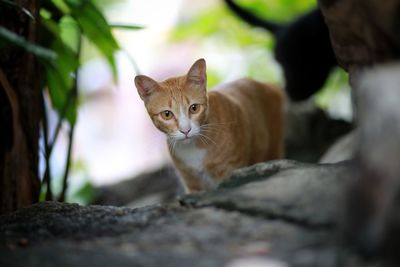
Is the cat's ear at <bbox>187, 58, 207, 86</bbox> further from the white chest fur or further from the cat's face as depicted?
the white chest fur

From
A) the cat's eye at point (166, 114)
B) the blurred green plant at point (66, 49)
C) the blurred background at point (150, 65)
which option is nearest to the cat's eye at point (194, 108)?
the cat's eye at point (166, 114)

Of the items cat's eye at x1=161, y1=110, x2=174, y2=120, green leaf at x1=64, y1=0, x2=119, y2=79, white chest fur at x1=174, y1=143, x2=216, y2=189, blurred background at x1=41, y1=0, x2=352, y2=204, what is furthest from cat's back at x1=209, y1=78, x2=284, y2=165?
blurred background at x1=41, y1=0, x2=352, y2=204

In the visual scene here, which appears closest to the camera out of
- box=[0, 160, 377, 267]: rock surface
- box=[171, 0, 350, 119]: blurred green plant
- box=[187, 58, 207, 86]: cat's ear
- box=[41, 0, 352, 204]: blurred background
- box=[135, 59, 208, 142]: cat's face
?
box=[0, 160, 377, 267]: rock surface

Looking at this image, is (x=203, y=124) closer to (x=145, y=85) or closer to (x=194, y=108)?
(x=194, y=108)

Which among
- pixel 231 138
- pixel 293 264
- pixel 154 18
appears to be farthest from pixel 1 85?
pixel 154 18

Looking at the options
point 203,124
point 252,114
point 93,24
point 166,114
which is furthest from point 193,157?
point 93,24

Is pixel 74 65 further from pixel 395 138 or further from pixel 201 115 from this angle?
pixel 395 138

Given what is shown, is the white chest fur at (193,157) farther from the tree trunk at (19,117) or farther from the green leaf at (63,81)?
the tree trunk at (19,117)

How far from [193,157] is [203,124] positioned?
0.23 m

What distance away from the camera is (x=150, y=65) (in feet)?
29.0

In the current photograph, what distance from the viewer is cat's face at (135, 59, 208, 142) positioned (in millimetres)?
3027

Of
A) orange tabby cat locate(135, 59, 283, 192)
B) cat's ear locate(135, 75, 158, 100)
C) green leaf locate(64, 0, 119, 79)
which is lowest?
orange tabby cat locate(135, 59, 283, 192)

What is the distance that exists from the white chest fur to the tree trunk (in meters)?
0.78

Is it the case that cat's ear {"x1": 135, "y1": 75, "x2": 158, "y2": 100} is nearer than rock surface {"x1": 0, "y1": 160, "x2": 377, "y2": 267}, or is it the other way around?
rock surface {"x1": 0, "y1": 160, "x2": 377, "y2": 267}
